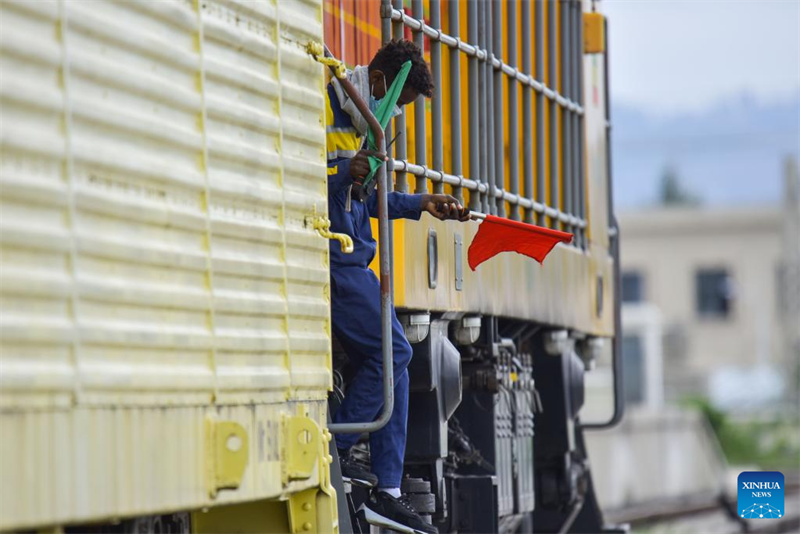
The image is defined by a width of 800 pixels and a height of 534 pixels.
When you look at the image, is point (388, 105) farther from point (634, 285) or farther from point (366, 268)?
point (634, 285)

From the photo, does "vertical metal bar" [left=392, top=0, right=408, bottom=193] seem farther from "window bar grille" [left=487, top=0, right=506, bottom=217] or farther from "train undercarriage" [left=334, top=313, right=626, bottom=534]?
"window bar grille" [left=487, top=0, right=506, bottom=217]

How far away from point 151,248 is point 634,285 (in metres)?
64.1

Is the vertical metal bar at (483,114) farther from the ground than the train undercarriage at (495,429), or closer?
farther from the ground

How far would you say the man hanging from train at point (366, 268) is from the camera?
6387 mm

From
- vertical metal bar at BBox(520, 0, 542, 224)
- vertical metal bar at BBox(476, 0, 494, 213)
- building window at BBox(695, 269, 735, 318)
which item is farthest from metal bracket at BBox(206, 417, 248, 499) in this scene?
building window at BBox(695, 269, 735, 318)

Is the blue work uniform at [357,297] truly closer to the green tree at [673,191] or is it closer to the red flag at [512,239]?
the red flag at [512,239]

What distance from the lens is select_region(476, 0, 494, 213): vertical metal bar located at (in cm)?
874

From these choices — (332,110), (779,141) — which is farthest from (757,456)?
(779,141)

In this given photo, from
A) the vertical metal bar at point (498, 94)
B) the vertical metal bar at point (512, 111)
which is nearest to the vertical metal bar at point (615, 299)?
the vertical metal bar at point (512, 111)

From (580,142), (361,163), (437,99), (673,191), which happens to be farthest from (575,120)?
(673,191)

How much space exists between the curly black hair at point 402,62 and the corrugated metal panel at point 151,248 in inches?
32.3

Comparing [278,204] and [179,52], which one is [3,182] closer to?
[179,52]

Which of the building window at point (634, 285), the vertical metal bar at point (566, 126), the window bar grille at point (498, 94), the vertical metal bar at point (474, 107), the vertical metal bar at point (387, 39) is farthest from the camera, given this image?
the building window at point (634, 285)

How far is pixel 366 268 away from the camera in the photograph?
6.52m
